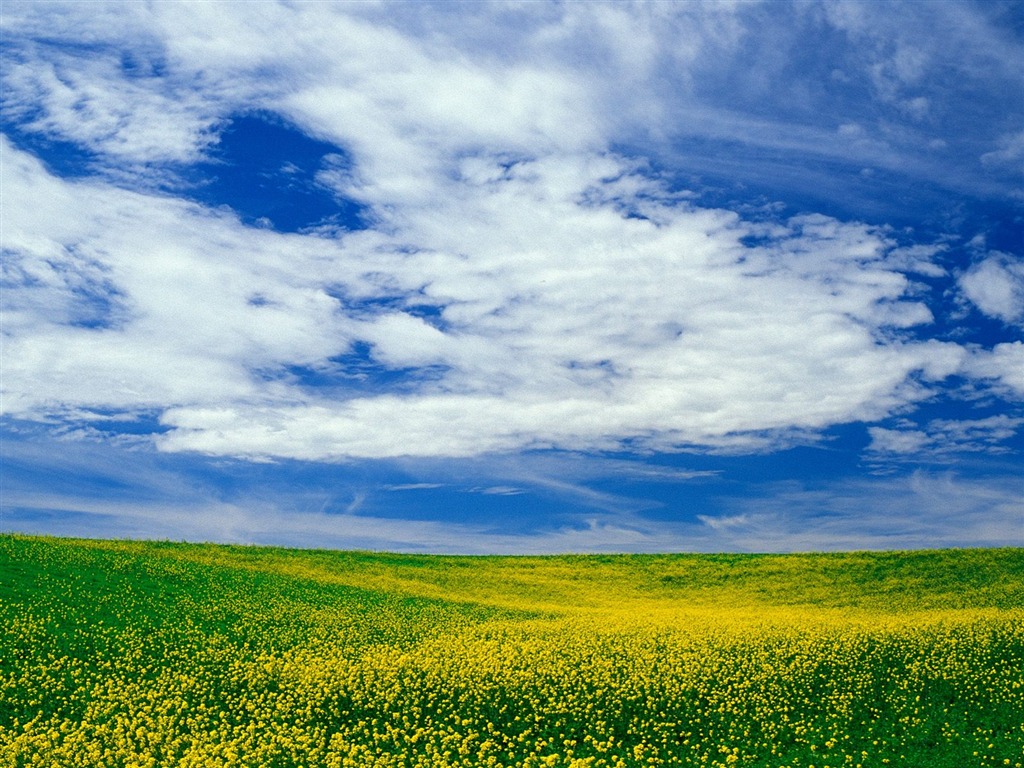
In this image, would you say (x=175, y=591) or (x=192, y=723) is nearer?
(x=192, y=723)

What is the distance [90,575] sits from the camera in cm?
3725

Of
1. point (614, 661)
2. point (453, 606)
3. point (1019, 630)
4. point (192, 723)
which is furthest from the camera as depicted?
point (453, 606)

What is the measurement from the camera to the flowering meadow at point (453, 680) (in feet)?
64.6

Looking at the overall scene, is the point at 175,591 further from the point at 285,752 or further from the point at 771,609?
the point at 771,609

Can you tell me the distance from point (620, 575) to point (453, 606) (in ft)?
72.3

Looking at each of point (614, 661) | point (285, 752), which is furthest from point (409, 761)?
point (614, 661)

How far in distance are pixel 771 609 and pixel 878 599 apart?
7.81 metres

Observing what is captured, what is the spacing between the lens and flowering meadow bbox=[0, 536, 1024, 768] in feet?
64.6

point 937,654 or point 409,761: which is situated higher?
point 937,654

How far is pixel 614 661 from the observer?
27.2 metres

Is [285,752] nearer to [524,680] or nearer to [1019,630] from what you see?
[524,680]

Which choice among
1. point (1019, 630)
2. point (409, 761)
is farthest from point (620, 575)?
point (409, 761)

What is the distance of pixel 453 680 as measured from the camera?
24578mm

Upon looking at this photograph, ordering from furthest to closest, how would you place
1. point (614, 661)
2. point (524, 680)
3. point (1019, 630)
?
point (1019, 630), point (614, 661), point (524, 680)
